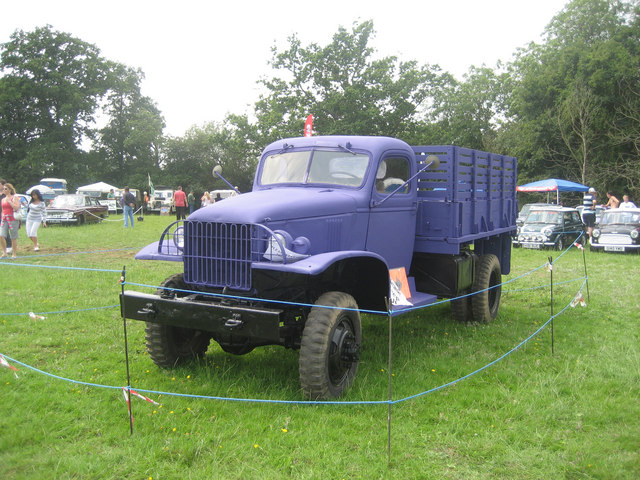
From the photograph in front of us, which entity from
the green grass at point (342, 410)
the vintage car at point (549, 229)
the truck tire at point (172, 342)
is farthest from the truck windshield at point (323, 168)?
the vintage car at point (549, 229)

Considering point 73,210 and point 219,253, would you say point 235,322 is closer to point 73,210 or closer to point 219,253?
point 219,253

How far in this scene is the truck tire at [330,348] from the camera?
4129 mm

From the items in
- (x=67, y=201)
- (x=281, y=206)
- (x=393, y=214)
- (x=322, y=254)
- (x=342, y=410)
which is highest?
(x=281, y=206)

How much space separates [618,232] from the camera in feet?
51.4

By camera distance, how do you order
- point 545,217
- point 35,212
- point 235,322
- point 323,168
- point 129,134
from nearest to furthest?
point 235,322 < point 323,168 < point 35,212 < point 545,217 < point 129,134

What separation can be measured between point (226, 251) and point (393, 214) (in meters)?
2.15

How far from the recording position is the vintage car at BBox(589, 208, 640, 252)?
1538 cm

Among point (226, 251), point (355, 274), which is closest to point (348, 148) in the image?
point (355, 274)

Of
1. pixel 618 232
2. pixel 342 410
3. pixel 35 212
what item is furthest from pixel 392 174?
pixel 618 232

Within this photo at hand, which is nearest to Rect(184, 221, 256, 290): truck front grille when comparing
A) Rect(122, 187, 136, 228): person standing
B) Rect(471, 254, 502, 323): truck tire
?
Rect(471, 254, 502, 323): truck tire

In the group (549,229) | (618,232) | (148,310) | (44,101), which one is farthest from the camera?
(44,101)

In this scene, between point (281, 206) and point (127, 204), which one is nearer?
point (281, 206)

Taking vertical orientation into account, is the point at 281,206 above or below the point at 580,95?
below

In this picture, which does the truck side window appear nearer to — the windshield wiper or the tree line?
the windshield wiper
